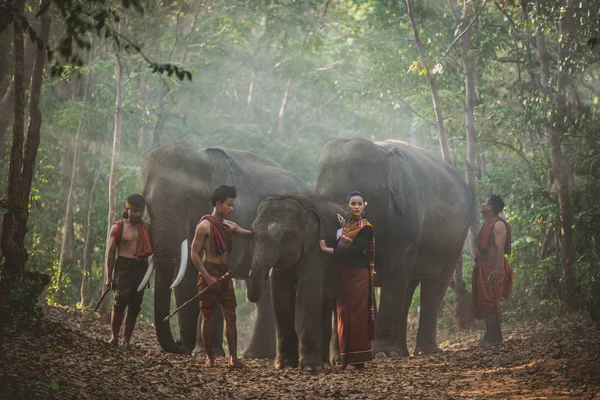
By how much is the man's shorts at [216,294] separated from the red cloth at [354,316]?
1.28m

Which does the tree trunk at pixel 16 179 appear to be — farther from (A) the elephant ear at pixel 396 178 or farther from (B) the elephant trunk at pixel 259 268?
(A) the elephant ear at pixel 396 178

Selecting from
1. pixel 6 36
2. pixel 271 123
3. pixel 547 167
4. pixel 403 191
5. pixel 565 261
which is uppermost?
pixel 271 123

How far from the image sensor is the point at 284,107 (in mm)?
30391

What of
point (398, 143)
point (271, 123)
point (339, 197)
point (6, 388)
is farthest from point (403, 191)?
point (271, 123)

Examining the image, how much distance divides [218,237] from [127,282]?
1.58 metres

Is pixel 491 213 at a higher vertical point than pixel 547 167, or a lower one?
lower

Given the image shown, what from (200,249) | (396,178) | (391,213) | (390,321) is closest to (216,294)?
(200,249)

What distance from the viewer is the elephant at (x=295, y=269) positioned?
819 cm

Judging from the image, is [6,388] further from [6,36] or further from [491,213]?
[491,213]

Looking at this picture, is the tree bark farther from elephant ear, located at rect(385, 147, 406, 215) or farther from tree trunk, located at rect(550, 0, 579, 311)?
elephant ear, located at rect(385, 147, 406, 215)

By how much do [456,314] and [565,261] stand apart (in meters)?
3.11

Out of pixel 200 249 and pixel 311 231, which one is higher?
pixel 311 231

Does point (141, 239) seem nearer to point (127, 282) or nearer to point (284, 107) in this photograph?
point (127, 282)

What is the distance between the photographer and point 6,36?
1070 centimetres
